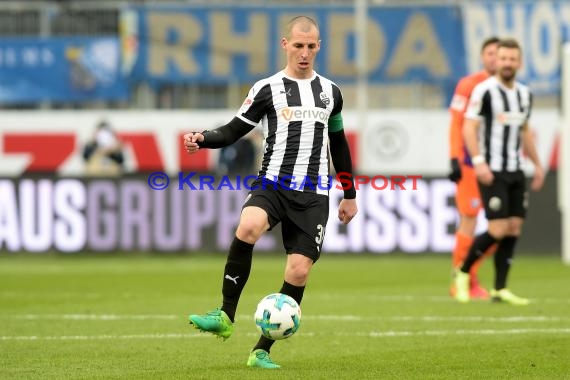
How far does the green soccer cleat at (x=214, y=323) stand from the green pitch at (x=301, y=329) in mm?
234

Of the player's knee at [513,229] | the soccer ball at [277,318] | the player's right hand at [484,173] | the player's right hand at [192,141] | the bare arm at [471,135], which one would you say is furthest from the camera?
the player's knee at [513,229]

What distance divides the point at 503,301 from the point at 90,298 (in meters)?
4.05

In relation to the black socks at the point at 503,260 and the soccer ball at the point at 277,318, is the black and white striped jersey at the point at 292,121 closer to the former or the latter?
the soccer ball at the point at 277,318

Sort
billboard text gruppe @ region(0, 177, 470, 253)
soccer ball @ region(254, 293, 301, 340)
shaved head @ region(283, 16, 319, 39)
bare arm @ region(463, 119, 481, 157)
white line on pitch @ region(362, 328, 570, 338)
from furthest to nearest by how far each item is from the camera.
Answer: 1. billboard text gruppe @ region(0, 177, 470, 253)
2. bare arm @ region(463, 119, 481, 157)
3. white line on pitch @ region(362, 328, 570, 338)
4. shaved head @ region(283, 16, 319, 39)
5. soccer ball @ region(254, 293, 301, 340)

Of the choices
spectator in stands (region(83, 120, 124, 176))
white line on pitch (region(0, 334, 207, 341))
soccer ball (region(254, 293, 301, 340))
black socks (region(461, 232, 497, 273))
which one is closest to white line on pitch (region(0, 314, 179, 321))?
white line on pitch (region(0, 334, 207, 341))

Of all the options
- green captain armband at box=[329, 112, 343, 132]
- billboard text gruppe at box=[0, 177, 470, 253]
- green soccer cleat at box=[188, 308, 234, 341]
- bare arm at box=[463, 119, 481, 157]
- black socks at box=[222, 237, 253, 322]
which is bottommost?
billboard text gruppe at box=[0, 177, 470, 253]

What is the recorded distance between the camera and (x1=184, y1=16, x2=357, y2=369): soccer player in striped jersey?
294 inches

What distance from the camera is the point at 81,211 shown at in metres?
19.5

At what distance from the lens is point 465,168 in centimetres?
1282

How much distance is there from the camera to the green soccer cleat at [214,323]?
722 cm

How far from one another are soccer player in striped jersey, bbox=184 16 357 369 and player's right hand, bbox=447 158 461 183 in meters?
4.44

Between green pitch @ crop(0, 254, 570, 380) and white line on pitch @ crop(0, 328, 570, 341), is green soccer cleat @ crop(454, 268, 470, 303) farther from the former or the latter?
white line on pitch @ crop(0, 328, 570, 341)

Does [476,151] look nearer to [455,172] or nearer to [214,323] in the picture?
[455,172]

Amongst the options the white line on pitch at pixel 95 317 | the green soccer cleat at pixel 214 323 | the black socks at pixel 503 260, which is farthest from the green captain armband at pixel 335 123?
the black socks at pixel 503 260
